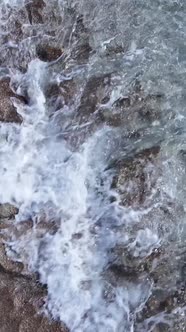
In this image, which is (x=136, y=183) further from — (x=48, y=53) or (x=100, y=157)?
(x=48, y=53)

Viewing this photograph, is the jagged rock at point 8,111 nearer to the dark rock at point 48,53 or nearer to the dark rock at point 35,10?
the dark rock at point 48,53

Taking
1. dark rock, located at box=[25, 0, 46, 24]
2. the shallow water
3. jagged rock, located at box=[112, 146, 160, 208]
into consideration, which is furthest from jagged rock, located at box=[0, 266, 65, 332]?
dark rock, located at box=[25, 0, 46, 24]

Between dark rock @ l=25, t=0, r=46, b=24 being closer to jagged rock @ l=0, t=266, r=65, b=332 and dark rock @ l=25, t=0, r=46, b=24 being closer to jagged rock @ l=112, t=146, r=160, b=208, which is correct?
jagged rock @ l=112, t=146, r=160, b=208

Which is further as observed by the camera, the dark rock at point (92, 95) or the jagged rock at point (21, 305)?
the dark rock at point (92, 95)

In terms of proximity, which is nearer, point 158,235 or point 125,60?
point 158,235

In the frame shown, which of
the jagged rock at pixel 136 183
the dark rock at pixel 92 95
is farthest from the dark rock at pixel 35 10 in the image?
the jagged rock at pixel 136 183

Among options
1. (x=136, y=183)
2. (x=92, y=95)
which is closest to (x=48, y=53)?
(x=92, y=95)

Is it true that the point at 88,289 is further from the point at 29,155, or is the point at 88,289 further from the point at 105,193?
the point at 29,155

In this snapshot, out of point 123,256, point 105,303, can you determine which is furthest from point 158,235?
point 105,303
